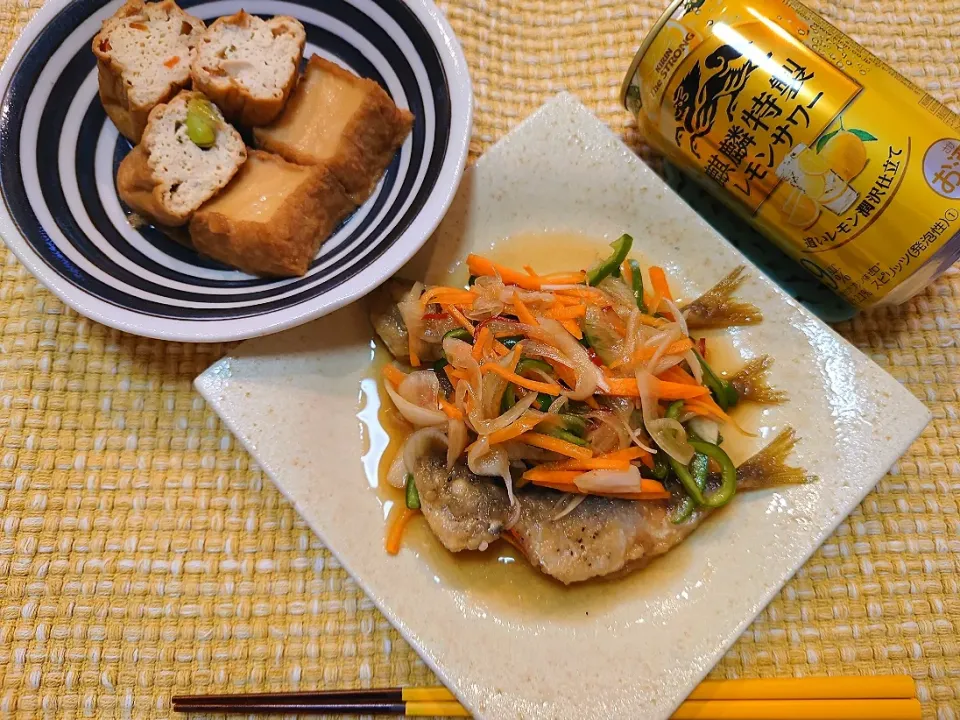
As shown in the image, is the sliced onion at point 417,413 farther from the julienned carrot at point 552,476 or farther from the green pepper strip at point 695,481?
the green pepper strip at point 695,481

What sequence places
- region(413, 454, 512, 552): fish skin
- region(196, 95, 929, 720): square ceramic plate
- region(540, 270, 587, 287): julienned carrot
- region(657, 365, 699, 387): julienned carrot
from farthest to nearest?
region(540, 270, 587, 287): julienned carrot → region(657, 365, 699, 387): julienned carrot → region(413, 454, 512, 552): fish skin → region(196, 95, 929, 720): square ceramic plate

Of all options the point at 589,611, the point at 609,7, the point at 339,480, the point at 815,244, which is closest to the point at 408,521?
the point at 339,480

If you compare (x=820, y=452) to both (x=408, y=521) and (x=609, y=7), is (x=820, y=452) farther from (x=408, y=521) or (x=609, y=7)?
(x=609, y=7)

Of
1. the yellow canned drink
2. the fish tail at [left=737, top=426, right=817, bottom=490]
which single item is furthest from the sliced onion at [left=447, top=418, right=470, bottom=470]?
the yellow canned drink

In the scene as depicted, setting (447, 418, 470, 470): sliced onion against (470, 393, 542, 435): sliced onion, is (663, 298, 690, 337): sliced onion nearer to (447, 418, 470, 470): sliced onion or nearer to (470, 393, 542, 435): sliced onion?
(470, 393, 542, 435): sliced onion

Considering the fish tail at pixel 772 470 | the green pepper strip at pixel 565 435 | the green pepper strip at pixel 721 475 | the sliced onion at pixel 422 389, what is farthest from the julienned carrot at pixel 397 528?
the fish tail at pixel 772 470
